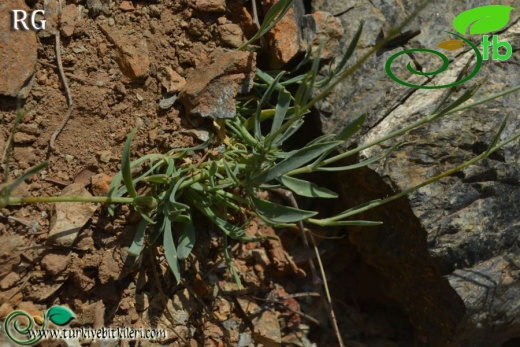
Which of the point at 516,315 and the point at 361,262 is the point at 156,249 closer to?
the point at 361,262

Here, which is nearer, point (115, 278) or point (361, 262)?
point (115, 278)

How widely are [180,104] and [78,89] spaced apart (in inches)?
14.4

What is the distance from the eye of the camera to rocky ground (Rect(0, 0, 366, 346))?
1.99 m

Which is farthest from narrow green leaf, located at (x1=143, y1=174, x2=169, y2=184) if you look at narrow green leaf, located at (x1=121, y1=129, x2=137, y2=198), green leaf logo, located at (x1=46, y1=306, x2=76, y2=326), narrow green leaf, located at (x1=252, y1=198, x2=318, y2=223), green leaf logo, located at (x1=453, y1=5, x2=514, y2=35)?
green leaf logo, located at (x1=453, y1=5, x2=514, y2=35)

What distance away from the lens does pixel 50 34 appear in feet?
6.98

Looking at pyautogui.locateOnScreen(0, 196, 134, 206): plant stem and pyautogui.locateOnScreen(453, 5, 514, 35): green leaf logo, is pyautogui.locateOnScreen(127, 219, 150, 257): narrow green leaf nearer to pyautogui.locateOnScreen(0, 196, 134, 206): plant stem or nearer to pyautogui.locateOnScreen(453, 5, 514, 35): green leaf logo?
pyautogui.locateOnScreen(0, 196, 134, 206): plant stem

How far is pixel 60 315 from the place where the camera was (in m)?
1.96

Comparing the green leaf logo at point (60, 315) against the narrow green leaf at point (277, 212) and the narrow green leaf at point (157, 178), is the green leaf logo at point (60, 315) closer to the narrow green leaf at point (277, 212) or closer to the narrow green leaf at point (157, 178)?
the narrow green leaf at point (157, 178)

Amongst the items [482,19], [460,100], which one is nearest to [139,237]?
[460,100]

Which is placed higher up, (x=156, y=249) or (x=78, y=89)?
(x=78, y=89)

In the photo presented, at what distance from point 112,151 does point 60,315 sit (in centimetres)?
57

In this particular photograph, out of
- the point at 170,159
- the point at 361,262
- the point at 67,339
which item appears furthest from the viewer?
the point at 361,262

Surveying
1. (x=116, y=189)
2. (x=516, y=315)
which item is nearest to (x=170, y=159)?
(x=116, y=189)

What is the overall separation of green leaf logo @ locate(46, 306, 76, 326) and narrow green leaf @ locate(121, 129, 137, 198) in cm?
43
